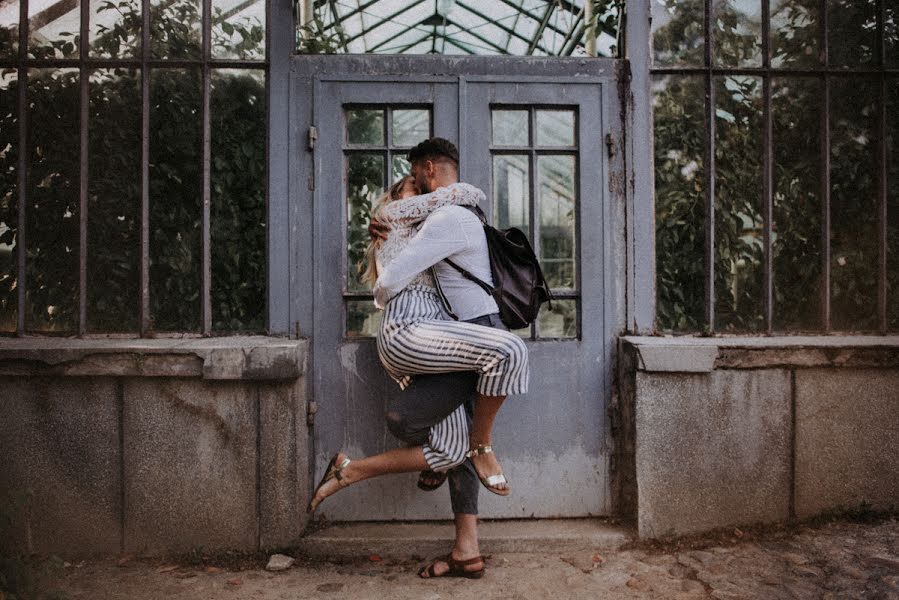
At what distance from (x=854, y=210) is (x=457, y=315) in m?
2.37

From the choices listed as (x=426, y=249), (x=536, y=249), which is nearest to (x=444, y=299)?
(x=426, y=249)

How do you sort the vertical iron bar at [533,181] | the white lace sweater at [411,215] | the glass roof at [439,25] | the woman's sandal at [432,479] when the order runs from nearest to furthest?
the white lace sweater at [411,215] < the woman's sandal at [432,479] < the vertical iron bar at [533,181] < the glass roof at [439,25]

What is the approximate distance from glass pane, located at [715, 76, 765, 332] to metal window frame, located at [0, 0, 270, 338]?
2.38 m

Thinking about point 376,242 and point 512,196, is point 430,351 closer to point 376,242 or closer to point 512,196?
point 376,242

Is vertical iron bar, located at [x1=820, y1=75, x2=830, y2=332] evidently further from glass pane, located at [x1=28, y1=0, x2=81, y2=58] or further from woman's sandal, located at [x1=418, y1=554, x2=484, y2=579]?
glass pane, located at [x1=28, y1=0, x2=81, y2=58]

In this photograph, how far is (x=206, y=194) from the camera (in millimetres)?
3529

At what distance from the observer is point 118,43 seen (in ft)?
11.6

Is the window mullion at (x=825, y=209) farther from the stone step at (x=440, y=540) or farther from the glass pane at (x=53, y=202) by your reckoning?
the glass pane at (x=53, y=202)

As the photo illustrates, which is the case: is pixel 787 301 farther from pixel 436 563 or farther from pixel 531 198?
pixel 436 563

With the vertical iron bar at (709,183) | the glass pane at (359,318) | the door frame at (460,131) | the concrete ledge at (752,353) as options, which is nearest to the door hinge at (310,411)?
the door frame at (460,131)

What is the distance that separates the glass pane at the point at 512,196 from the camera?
366cm

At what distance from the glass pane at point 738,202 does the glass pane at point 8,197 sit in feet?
12.2

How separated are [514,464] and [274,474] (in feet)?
4.09

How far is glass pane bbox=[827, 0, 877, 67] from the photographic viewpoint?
12.2ft
